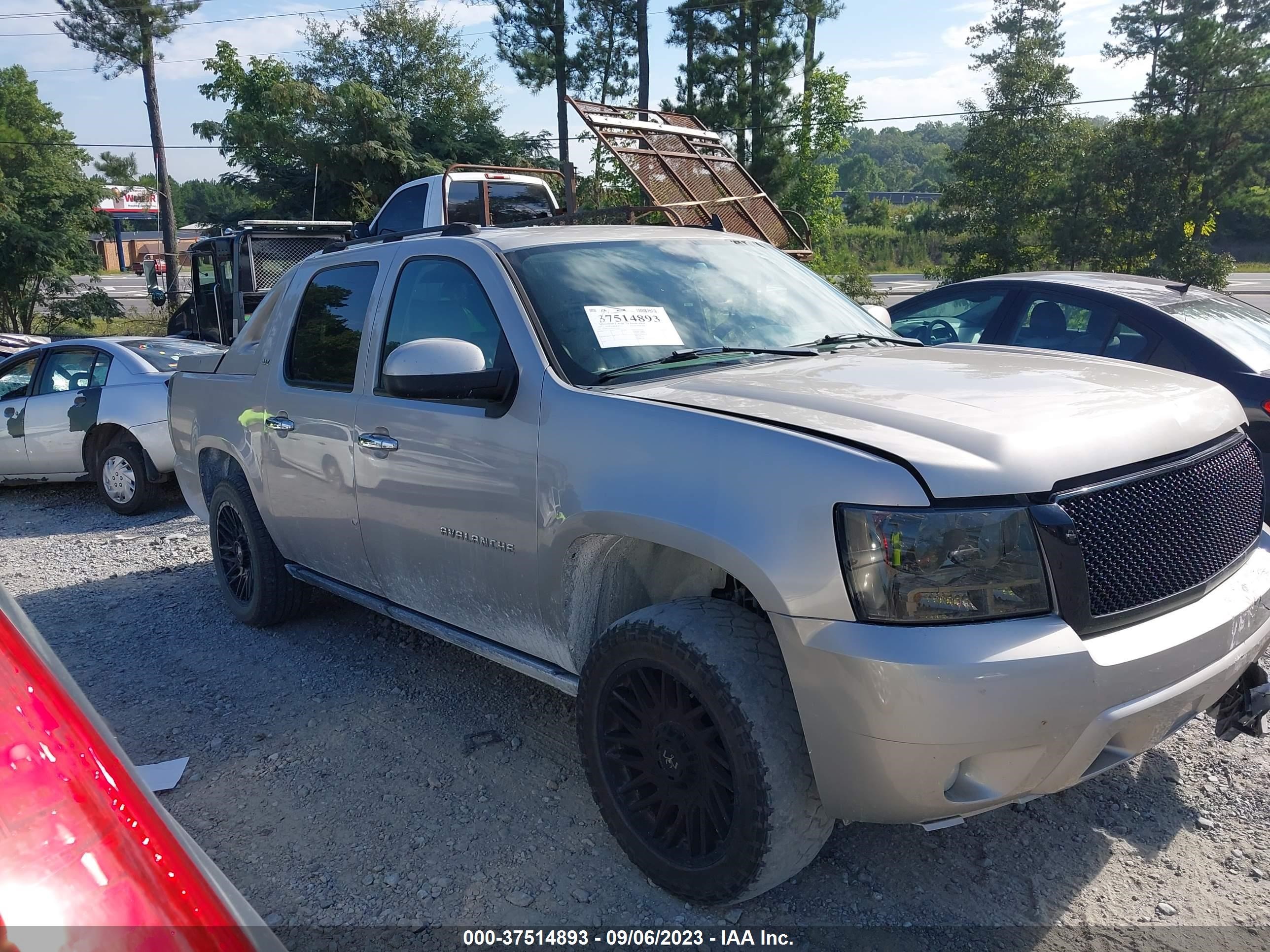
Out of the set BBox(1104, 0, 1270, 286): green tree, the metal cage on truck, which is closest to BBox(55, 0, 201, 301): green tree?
the metal cage on truck

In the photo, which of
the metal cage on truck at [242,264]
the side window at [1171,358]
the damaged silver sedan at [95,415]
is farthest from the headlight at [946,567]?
the metal cage on truck at [242,264]

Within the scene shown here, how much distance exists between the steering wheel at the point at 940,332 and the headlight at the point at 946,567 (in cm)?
448

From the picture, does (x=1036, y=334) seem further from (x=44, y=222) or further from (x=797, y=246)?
(x=44, y=222)

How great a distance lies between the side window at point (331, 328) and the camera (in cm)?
416

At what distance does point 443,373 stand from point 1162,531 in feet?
6.96

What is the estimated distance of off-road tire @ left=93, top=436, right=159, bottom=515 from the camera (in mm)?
8320

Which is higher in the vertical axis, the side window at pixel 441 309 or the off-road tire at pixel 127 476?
the side window at pixel 441 309

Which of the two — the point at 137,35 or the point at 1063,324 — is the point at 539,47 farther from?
the point at 1063,324

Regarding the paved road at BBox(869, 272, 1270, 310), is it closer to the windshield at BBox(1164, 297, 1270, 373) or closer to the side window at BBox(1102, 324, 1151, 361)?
the windshield at BBox(1164, 297, 1270, 373)

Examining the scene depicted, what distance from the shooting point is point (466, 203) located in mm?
11797

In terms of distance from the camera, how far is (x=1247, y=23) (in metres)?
23.4

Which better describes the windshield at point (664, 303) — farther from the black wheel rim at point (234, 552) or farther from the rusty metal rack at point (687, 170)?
the rusty metal rack at point (687, 170)

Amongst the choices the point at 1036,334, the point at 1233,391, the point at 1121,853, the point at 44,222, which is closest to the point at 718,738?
the point at 1121,853

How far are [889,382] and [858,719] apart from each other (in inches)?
43.6
